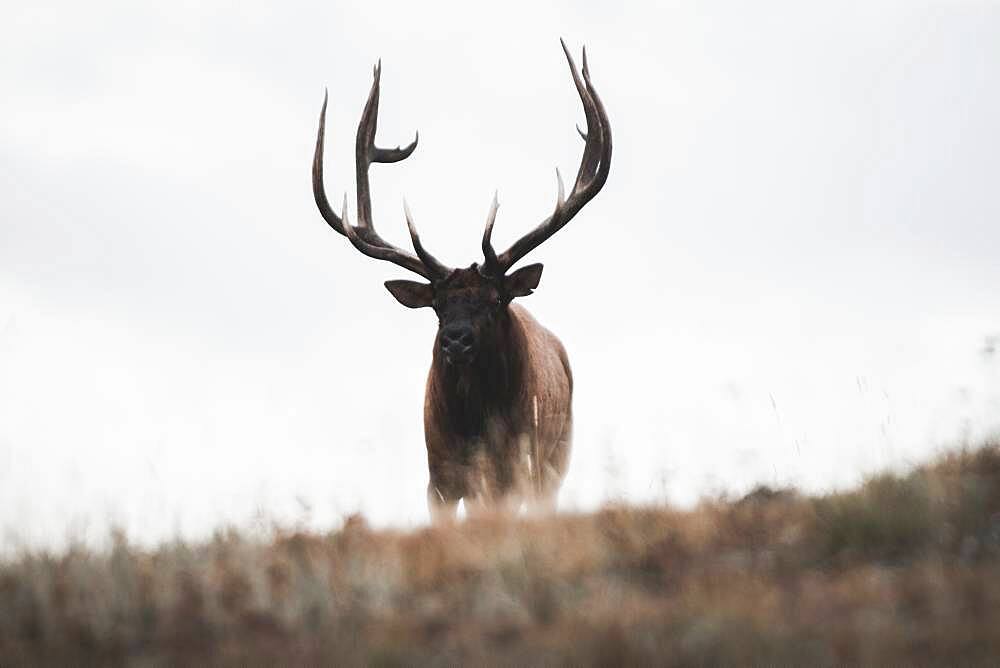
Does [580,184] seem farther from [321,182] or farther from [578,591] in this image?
[578,591]

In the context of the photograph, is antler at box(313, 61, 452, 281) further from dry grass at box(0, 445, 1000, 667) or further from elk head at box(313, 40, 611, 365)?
dry grass at box(0, 445, 1000, 667)

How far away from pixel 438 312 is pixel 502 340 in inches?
20.5

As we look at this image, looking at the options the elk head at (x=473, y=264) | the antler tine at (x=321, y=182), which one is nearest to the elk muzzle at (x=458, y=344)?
the elk head at (x=473, y=264)

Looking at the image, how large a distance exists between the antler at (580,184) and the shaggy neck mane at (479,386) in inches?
23.4

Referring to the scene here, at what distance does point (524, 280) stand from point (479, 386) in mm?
900

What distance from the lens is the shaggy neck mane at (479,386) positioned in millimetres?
9000

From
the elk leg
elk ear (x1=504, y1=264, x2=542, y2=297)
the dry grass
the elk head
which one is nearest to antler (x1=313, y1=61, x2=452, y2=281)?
the elk head

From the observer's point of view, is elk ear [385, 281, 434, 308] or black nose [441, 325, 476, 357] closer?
black nose [441, 325, 476, 357]

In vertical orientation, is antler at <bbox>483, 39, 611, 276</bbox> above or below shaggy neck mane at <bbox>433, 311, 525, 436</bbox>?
above

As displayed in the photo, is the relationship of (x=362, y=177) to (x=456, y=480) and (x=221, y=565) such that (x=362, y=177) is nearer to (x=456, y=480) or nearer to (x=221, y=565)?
(x=456, y=480)

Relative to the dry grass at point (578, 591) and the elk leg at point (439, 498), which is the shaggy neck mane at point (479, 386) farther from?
the dry grass at point (578, 591)

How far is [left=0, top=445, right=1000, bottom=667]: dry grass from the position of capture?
370cm

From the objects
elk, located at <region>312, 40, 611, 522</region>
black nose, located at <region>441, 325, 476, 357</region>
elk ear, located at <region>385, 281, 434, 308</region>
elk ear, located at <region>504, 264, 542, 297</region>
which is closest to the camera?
black nose, located at <region>441, 325, 476, 357</region>

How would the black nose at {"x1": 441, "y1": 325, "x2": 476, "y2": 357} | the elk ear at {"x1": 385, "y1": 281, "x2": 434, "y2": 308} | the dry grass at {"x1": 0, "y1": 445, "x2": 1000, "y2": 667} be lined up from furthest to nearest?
the elk ear at {"x1": 385, "y1": 281, "x2": 434, "y2": 308}, the black nose at {"x1": 441, "y1": 325, "x2": 476, "y2": 357}, the dry grass at {"x1": 0, "y1": 445, "x2": 1000, "y2": 667}
